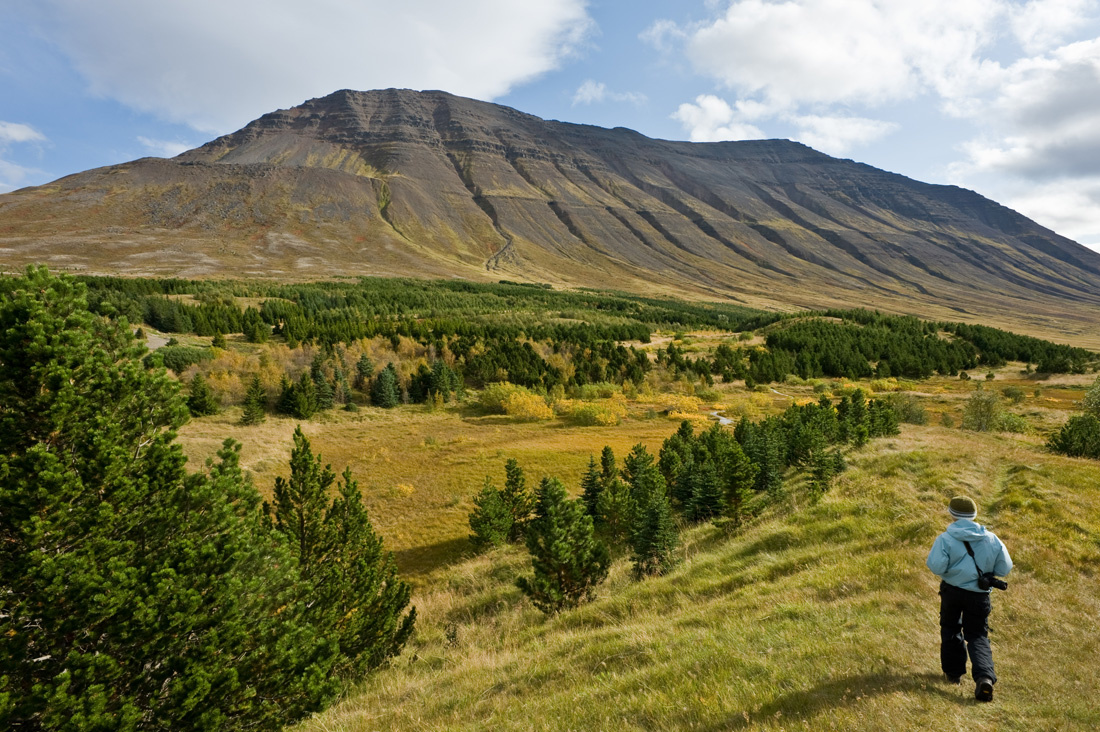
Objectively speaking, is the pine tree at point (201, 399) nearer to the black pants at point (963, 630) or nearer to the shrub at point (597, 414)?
the shrub at point (597, 414)

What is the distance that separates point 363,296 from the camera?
105875mm

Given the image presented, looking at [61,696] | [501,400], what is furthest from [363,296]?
[61,696]

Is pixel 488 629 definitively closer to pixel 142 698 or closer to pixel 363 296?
pixel 142 698

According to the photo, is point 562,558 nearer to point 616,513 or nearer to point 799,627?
A: point 799,627

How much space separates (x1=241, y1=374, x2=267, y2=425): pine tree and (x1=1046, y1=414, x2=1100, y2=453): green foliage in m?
61.0

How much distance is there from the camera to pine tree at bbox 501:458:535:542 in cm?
2873

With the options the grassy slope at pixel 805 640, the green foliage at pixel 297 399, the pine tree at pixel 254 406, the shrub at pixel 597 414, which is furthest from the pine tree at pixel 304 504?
the shrub at pixel 597 414

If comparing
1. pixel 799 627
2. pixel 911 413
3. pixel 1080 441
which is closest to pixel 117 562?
pixel 799 627

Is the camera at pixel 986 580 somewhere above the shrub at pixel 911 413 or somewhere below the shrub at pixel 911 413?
above

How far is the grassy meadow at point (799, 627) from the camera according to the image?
6371 mm

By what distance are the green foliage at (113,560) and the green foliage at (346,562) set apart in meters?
4.74

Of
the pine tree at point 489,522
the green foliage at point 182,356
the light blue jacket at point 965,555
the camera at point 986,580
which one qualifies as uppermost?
the green foliage at point 182,356

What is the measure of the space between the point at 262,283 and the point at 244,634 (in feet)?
424

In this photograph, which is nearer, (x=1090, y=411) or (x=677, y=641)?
(x=677, y=641)
